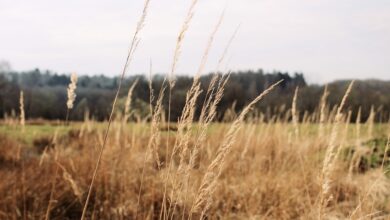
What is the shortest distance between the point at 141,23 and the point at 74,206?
3.17 m

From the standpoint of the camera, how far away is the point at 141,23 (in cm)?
142

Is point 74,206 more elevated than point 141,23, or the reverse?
point 141,23

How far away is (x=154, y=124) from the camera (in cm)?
167

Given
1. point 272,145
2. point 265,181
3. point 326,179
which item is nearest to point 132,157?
point 265,181

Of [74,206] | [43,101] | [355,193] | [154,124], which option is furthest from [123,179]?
[43,101]

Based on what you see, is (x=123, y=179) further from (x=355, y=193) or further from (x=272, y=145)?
(x=272, y=145)

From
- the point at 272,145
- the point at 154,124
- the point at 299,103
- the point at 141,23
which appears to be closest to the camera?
the point at 141,23

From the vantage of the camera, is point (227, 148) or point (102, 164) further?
point (102, 164)

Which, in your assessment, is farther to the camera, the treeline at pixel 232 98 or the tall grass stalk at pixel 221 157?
the treeline at pixel 232 98

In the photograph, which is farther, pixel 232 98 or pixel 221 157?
pixel 232 98

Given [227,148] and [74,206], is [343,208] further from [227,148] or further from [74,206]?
[227,148]

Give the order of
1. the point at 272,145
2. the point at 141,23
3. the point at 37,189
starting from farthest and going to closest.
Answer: the point at 272,145 < the point at 37,189 < the point at 141,23

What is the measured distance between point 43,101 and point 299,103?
2745cm

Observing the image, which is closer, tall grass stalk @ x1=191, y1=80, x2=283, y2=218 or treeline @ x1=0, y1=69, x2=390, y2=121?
tall grass stalk @ x1=191, y1=80, x2=283, y2=218
